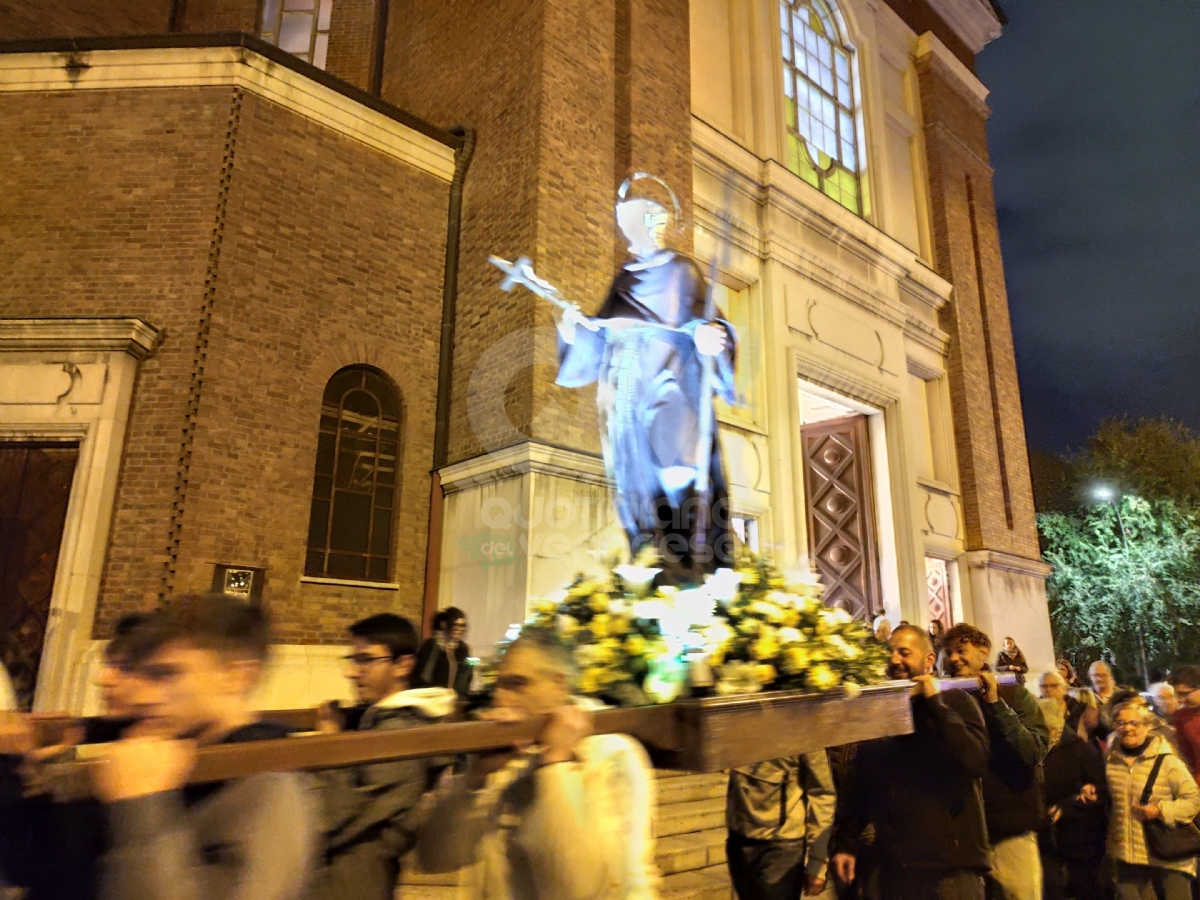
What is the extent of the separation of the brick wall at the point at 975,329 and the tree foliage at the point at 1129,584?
395 inches

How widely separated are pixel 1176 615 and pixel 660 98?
21.9 meters

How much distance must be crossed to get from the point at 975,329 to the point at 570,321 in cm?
1399

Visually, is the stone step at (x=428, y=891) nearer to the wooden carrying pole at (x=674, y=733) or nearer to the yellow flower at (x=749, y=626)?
the wooden carrying pole at (x=674, y=733)

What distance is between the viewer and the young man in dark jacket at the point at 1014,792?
384 centimetres

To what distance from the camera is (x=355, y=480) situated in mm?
Result: 8820

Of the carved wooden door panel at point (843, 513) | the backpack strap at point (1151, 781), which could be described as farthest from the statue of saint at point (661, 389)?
the carved wooden door panel at point (843, 513)

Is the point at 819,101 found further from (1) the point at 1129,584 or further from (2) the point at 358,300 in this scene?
(1) the point at 1129,584

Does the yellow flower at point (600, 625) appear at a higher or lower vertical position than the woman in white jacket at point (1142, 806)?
higher

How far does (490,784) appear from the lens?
7.56 ft

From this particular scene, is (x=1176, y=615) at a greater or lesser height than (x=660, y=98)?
lesser

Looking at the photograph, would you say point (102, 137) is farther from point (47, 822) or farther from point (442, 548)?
point (47, 822)

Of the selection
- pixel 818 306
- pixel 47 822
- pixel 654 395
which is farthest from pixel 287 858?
pixel 818 306

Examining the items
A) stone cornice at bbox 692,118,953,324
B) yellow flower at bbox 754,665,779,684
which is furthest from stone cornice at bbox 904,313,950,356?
yellow flower at bbox 754,665,779,684

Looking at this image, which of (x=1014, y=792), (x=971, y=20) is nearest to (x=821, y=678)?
(x=1014, y=792)
